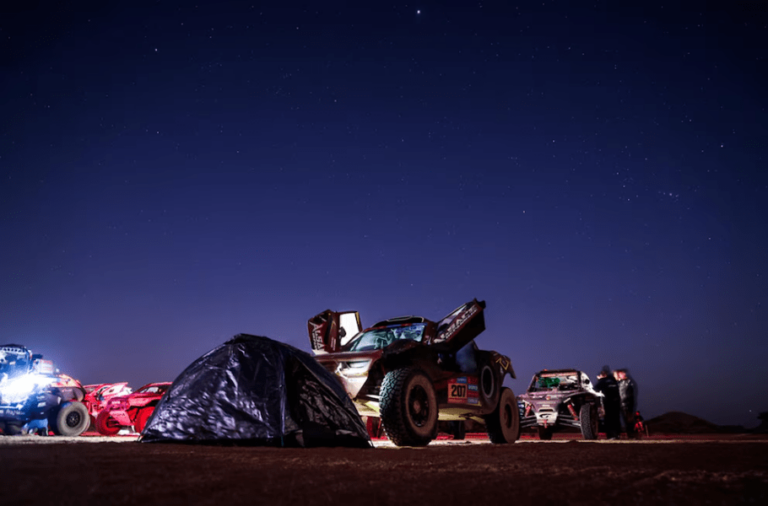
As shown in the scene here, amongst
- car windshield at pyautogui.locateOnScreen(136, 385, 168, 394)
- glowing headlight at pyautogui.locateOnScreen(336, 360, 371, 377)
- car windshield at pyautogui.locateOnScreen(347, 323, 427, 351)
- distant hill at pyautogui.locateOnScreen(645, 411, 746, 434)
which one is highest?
car windshield at pyautogui.locateOnScreen(347, 323, 427, 351)

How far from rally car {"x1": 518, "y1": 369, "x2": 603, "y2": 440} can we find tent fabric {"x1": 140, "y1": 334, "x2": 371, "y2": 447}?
766 centimetres

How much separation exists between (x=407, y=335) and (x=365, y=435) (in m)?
2.79

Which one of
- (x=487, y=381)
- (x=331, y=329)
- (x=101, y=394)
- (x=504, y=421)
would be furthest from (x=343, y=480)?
(x=101, y=394)

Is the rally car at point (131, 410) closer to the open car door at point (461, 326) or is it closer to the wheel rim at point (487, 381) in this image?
the open car door at point (461, 326)

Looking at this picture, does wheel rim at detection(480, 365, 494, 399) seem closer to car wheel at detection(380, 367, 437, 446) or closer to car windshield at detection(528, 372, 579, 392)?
car wheel at detection(380, 367, 437, 446)

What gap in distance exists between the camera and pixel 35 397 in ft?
42.9

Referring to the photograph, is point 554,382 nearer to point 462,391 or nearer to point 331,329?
point 462,391

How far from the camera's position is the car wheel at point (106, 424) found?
49.4 feet

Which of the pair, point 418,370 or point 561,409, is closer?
point 418,370

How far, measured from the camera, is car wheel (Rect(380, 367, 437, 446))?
8.23 meters

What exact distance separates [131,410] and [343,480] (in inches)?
506

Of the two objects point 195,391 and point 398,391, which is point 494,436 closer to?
point 398,391

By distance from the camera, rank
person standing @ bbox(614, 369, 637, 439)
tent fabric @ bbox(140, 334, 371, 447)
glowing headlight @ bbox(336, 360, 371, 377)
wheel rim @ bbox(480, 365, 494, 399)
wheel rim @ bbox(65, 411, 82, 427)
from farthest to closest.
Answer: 1. person standing @ bbox(614, 369, 637, 439)
2. wheel rim @ bbox(65, 411, 82, 427)
3. wheel rim @ bbox(480, 365, 494, 399)
4. glowing headlight @ bbox(336, 360, 371, 377)
5. tent fabric @ bbox(140, 334, 371, 447)

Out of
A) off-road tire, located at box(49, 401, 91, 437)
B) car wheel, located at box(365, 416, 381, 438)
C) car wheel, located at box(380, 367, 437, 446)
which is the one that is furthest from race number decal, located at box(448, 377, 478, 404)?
off-road tire, located at box(49, 401, 91, 437)
